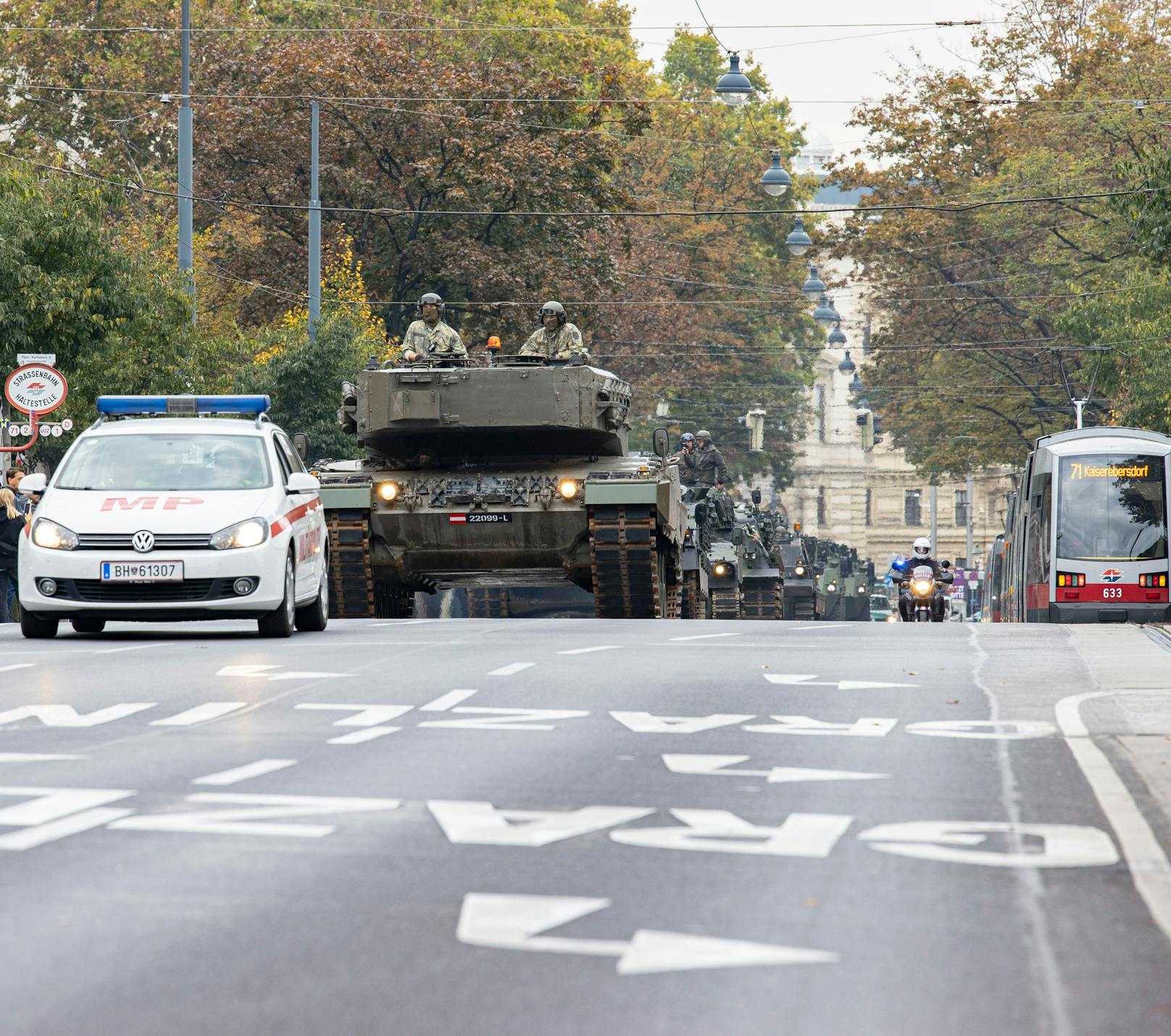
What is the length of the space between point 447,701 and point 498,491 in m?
12.3

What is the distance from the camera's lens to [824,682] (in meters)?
13.3

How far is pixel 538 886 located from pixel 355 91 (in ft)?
136

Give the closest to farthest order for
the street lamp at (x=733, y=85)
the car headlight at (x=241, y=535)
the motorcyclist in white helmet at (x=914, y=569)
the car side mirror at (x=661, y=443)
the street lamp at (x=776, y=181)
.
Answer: the car headlight at (x=241, y=535)
the car side mirror at (x=661, y=443)
the motorcyclist in white helmet at (x=914, y=569)
the street lamp at (x=733, y=85)
the street lamp at (x=776, y=181)

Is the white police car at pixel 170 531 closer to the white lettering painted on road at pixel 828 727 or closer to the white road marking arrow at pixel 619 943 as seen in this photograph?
the white lettering painted on road at pixel 828 727

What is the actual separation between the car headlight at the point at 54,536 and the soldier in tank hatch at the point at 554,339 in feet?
33.3

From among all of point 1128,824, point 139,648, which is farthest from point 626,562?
point 1128,824

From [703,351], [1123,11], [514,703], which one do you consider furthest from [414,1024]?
[703,351]

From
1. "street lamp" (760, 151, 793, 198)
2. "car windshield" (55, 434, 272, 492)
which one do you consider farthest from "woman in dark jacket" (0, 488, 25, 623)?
"street lamp" (760, 151, 793, 198)

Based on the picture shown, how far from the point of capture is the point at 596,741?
1013 centimetres

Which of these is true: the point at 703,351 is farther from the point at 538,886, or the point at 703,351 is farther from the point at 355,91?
the point at 538,886

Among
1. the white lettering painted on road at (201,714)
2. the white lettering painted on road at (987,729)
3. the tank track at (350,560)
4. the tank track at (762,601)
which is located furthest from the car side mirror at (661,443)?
the white lettering painted on road at (987,729)

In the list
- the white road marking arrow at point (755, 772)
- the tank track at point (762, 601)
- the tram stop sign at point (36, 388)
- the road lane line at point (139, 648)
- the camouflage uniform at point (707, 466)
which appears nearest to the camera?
the white road marking arrow at point (755, 772)

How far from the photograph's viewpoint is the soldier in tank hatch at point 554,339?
25609 millimetres

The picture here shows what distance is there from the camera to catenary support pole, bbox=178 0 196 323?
34156 mm
